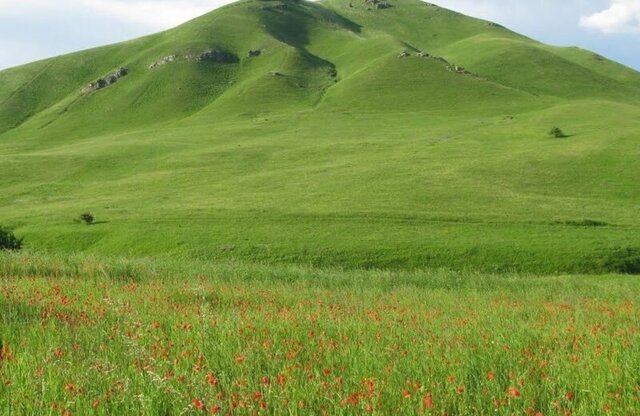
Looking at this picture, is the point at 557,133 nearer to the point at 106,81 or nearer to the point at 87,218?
the point at 87,218

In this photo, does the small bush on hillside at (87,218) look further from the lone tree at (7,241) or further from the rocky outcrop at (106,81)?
the rocky outcrop at (106,81)

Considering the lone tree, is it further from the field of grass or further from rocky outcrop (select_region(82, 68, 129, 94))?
rocky outcrop (select_region(82, 68, 129, 94))

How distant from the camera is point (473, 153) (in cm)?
8262

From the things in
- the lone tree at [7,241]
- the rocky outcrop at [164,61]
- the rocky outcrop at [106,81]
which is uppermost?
the rocky outcrop at [164,61]

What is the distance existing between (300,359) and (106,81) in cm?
18515

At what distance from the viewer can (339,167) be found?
253 ft

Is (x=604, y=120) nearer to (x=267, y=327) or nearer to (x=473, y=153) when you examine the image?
(x=473, y=153)

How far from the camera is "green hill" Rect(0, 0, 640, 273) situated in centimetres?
4553

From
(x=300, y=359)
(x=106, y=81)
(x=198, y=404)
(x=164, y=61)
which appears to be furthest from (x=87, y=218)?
(x=164, y=61)

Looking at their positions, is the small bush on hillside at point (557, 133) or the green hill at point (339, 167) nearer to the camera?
the green hill at point (339, 167)

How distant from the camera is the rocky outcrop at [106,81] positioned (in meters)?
174

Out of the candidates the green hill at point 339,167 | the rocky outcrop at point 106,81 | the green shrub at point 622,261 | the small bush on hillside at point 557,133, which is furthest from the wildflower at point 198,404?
the rocky outcrop at point 106,81

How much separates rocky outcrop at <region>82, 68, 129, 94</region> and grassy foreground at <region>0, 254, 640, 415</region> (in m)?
174

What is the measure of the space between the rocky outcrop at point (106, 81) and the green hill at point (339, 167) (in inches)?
22.5
